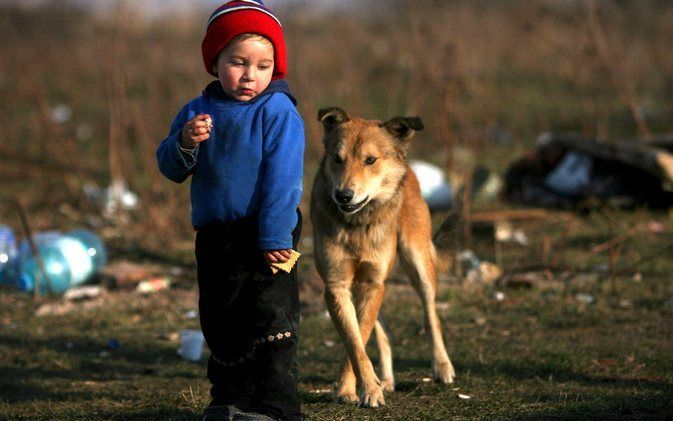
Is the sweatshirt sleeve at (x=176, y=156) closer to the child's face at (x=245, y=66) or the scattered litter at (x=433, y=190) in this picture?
the child's face at (x=245, y=66)

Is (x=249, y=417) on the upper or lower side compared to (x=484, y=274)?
lower

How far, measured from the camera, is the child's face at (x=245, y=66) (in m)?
3.68

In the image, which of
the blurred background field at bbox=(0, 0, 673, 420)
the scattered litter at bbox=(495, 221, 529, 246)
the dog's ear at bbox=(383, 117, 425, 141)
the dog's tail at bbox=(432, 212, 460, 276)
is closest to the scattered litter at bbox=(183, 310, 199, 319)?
the blurred background field at bbox=(0, 0, 673, 420)

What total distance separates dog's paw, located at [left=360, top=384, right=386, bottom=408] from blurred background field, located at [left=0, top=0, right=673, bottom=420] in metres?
0.10

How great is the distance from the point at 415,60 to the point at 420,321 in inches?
188

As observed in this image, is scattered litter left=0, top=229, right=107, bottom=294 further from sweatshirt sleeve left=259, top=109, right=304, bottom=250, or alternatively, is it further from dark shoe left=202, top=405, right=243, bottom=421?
sweatshirt sleeve left=259, top=109, right=304, bottom=250

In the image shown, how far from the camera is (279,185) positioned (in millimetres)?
3693

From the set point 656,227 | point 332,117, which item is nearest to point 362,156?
point 332,117

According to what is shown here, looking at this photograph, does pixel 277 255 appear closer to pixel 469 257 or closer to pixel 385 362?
pixel 385 362

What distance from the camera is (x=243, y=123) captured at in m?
3.73

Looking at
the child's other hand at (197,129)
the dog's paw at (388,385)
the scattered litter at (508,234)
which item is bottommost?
the dog's paw at (388,385)

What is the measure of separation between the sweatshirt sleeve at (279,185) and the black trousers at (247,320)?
0.15 m

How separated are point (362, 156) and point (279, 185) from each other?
3.61ft

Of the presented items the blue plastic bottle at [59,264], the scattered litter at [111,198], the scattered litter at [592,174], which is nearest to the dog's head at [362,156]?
the blue plastic bottle at [59,264]
